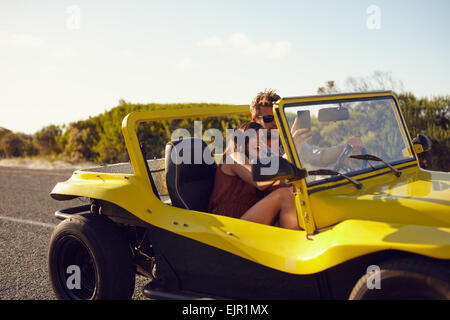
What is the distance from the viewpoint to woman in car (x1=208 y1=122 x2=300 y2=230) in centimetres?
321

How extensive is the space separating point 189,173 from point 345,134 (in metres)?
1.17

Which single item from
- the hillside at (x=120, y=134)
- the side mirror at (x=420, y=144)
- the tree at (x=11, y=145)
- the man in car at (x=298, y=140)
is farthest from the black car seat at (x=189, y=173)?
the tree at (x=11, y=145)

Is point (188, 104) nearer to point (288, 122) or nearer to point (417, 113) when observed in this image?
point (417, 113)

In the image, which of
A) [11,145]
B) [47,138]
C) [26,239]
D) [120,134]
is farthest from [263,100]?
[11,145]

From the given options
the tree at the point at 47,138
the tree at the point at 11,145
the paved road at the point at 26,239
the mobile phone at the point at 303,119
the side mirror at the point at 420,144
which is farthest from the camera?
the tree at the point at 11,145

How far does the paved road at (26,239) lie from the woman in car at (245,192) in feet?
4.07

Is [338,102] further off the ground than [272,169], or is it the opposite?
[338,102]

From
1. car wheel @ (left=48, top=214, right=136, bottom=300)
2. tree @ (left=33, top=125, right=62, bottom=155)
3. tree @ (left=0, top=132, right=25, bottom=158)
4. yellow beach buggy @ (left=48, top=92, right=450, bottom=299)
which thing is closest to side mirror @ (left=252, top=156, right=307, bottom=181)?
yellow beach buggy @ (left=48, top=92, right=450, bottom=299)

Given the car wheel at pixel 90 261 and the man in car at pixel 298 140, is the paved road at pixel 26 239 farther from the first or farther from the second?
the man in car at pixel 298 140

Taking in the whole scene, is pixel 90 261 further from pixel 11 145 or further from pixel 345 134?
pixel 11 145

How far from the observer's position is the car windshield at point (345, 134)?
10.4 feet

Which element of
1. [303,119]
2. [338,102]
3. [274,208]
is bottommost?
[274,208]

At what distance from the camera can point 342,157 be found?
10.7 ft

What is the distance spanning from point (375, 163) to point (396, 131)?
486 millimetres
